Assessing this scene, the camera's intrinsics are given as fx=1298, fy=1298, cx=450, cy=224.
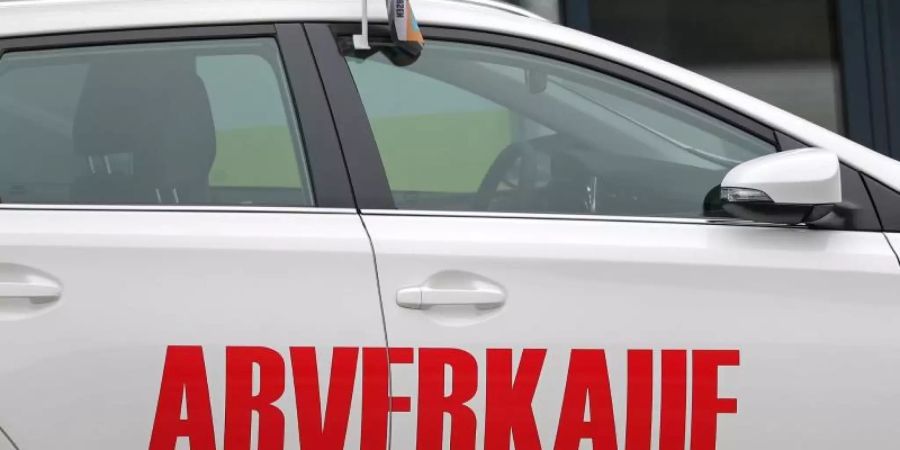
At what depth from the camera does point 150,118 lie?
93.0 inches

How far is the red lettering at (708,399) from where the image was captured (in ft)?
7.20

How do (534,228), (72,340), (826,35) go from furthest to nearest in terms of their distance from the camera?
(826,35) < (534,228) < (72,340)

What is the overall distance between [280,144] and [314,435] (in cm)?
54

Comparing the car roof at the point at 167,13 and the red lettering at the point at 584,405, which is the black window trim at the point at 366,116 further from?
the red lettering at the point at 584,405

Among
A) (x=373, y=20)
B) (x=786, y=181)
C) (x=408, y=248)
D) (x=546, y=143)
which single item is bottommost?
(x=408, y=248)

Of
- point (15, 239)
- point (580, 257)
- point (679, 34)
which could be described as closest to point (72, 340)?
point (15, 239)

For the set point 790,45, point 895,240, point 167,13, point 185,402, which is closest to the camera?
point 185,402

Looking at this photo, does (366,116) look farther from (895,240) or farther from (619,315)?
(895,240)

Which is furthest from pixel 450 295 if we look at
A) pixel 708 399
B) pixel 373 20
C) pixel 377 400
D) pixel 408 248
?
pixel 373 20

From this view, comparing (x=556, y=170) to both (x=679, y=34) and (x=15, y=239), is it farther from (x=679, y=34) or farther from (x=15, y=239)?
(x=679, y=34)

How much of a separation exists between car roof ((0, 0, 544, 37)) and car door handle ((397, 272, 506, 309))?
20.9 inches

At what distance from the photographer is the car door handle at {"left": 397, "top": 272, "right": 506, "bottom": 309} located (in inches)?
86.6

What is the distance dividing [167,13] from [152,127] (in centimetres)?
23

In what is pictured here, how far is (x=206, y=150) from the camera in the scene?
2.36 metres
